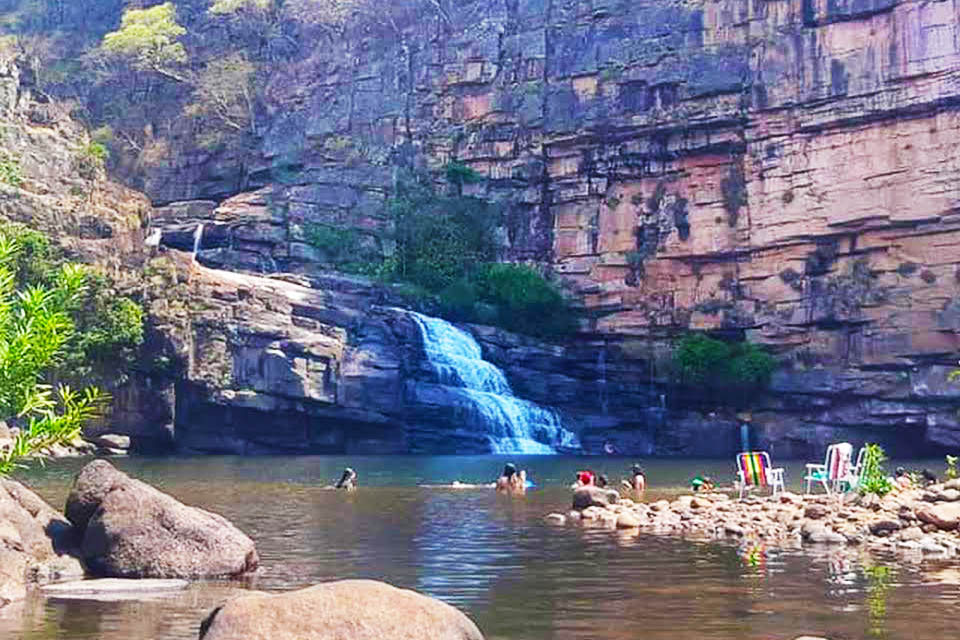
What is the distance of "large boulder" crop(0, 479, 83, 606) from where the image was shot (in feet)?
43.7

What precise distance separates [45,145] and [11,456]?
50.8 meters

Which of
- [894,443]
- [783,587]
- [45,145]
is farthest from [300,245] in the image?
[783,587]

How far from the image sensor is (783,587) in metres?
13.6

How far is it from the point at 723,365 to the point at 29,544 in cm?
4131

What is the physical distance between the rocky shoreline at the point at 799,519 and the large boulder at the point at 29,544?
9068mm

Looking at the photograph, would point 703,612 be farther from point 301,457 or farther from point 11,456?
point 301,457

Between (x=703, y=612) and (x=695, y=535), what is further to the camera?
(x=695, y=535)

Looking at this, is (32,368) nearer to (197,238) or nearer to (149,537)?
(149,537)

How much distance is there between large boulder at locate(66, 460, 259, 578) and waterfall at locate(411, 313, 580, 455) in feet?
114

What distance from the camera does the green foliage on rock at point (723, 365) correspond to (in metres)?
52.7

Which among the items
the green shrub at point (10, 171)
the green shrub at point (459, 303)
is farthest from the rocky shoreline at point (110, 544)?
the green shrub at point (459, 303)

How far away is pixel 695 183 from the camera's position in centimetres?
5788

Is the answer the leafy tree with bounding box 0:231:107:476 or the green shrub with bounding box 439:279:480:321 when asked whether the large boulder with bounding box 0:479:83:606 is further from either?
the green shrub with bounding box 439:279:480:321

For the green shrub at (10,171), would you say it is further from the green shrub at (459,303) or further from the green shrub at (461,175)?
the green shrub at (461,175)
